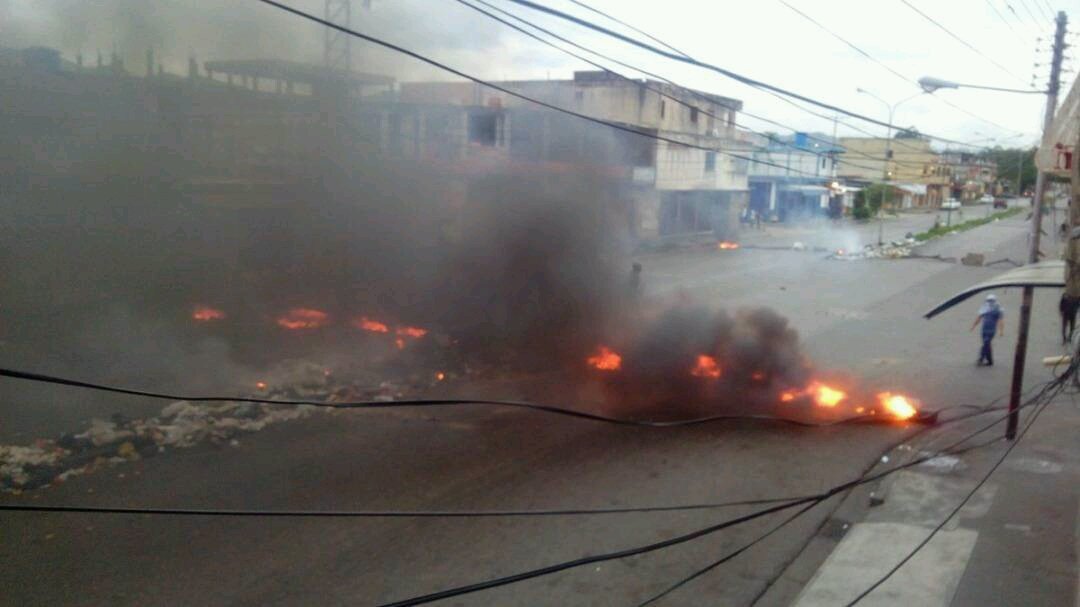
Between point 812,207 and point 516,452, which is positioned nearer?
point 516,452

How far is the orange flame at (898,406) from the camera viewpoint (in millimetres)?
10656

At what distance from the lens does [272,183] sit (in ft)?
42.6

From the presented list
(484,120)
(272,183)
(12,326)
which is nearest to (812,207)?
(484,120)

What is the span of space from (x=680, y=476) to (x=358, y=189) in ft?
25.4

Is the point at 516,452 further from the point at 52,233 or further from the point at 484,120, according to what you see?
the point at 484,120

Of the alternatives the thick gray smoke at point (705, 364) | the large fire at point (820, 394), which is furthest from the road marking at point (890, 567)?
the large fire at point (820, 394)

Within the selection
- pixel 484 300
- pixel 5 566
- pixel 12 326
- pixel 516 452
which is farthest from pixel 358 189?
pixel 5 566

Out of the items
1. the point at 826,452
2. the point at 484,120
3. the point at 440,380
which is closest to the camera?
the point at 826,452

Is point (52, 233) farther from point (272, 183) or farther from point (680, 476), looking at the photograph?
point (680, 476)

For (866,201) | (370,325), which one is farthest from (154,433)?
(866,201)

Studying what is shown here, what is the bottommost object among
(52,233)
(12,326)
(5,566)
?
(5,566)

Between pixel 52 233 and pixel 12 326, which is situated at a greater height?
pixel 52 233

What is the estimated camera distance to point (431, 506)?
7047mm

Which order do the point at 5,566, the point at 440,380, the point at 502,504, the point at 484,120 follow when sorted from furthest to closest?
the point at 484,120 < the point at 440,380 < the point at 502,504 < the point at 5,566
